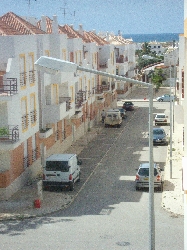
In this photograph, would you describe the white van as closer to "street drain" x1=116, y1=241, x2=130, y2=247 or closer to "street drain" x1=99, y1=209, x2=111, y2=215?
"street drain" x1=99, y1=209, x2=111, y2=215

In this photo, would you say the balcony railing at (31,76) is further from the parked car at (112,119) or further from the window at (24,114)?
the parked car at (112,119)

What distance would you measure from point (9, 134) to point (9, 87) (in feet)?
7.58

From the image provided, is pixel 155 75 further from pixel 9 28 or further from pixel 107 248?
pixel 107 248

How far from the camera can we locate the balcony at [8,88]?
23841 mm

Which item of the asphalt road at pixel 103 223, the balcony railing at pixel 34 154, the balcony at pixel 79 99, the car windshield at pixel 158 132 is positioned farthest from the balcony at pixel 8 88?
the car windshield at pixel 158 132

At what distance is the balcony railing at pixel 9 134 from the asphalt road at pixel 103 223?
4.12m

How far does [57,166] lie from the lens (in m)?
26.0

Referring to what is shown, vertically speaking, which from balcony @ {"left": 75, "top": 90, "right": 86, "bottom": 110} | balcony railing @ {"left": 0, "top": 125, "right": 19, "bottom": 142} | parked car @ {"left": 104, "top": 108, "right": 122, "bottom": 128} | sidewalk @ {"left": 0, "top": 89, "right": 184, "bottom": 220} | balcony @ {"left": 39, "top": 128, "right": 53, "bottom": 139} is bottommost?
sidewalk @ {"left": 0, "top": 89, "right": 184, "bottom": 220}

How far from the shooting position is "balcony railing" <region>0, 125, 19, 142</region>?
24.1 meters

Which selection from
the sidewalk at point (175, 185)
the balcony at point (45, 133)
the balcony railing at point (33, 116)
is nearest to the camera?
the sidewalk at point (175, 185)

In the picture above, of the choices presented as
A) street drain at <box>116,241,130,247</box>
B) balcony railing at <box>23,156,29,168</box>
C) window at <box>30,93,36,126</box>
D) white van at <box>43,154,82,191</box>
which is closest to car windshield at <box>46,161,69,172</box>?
white van at <box>43,154,82,191</box>

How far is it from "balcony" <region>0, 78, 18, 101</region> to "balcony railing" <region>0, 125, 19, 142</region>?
1.46 m

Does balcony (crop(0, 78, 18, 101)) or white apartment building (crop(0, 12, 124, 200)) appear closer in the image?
balcony (crop(0, 78, 18, 101))

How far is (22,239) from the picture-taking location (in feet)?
63.8
